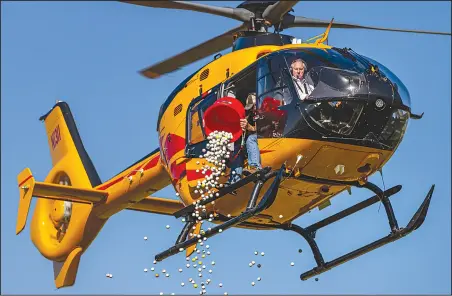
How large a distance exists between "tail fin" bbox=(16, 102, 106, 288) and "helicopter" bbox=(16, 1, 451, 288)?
706 mm

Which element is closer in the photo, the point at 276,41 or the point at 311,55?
the point at 311,55

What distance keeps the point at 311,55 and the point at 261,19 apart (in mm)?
2032

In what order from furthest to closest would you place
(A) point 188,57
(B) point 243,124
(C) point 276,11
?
(A) point 188,57, (C) point 276,11, (B) point 243,124

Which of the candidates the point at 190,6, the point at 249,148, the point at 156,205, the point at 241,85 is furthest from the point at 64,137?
the point at 249,148

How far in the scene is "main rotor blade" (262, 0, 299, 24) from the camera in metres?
→ 15.6

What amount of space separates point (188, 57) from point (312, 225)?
11.4 feet

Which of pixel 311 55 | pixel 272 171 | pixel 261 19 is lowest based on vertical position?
pixel 272 171

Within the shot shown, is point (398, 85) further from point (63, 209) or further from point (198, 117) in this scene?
point (63, 209)

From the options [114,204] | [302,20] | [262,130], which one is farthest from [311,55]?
[114,204]

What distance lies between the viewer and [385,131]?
15.0 metres

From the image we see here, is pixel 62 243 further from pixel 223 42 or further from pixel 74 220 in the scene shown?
pixel 223 42

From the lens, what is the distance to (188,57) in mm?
18125

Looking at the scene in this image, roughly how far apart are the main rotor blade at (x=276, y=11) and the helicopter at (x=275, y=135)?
0.8 inches

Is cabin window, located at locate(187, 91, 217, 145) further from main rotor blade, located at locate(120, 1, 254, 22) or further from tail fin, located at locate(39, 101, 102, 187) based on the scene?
tail fin, located at locate(39, 101, 102, 187)
